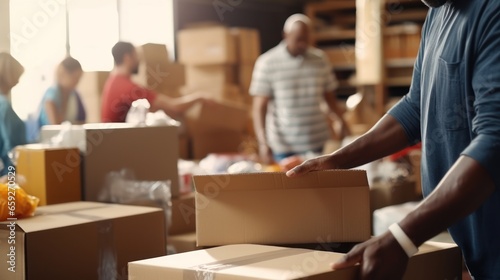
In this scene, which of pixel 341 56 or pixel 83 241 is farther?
pixel 341 56

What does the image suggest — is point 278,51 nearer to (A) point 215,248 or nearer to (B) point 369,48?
(B) point 369,48

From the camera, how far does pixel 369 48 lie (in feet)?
23.7

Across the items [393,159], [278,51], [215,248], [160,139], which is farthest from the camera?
[278,51]

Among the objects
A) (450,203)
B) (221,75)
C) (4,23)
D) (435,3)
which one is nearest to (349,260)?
(450,203)

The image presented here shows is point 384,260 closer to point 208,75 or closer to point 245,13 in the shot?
point 208,75

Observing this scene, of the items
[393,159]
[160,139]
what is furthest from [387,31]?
[160,139]

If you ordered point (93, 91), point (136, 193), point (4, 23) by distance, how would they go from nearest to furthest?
point (136, 193) < point (4, 23) < point (93, 91)

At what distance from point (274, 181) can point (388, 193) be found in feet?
6.92

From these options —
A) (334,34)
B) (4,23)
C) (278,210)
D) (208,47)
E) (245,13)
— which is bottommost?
(278,210)

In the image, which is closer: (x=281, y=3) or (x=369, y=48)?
(x=369, y=48)

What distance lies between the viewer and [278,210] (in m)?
1.63

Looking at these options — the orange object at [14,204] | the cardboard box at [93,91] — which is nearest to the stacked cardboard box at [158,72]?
the cardboard box at [93,91]

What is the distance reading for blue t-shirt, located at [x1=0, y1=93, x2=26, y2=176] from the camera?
9.77ft

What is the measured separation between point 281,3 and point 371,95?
5.65 ft
